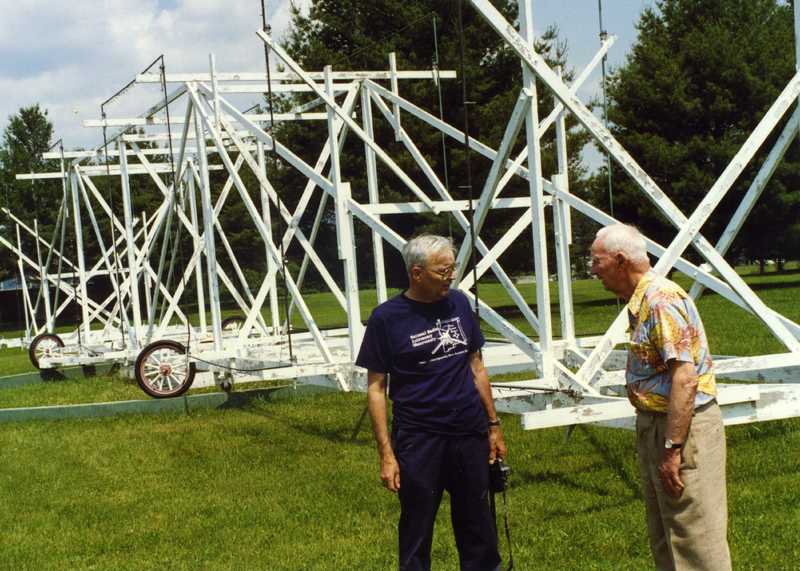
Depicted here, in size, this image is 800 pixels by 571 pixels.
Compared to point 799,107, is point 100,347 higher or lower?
lower

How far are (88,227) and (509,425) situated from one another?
119 feet

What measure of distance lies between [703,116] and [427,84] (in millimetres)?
8332

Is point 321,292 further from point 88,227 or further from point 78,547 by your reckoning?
point 78,547

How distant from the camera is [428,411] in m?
4.98

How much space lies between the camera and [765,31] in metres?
30.7

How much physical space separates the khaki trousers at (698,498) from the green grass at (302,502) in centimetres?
126

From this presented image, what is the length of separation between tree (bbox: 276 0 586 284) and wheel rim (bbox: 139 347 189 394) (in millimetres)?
10755

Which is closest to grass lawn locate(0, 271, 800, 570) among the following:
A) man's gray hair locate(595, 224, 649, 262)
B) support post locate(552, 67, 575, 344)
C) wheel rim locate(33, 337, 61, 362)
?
support post locate(552, 67, 575, 344)

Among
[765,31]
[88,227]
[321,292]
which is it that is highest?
[765,31]

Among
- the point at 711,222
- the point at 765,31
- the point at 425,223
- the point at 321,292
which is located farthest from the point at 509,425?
the point at 321,292

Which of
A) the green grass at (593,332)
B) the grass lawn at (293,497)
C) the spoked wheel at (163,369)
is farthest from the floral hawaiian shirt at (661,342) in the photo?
the green grass at (593,332)

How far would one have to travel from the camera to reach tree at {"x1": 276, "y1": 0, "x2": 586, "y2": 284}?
25281 mm

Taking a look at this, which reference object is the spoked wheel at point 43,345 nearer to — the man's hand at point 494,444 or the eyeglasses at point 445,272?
the man's hand at point 494,444

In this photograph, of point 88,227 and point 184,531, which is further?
point 88,227
